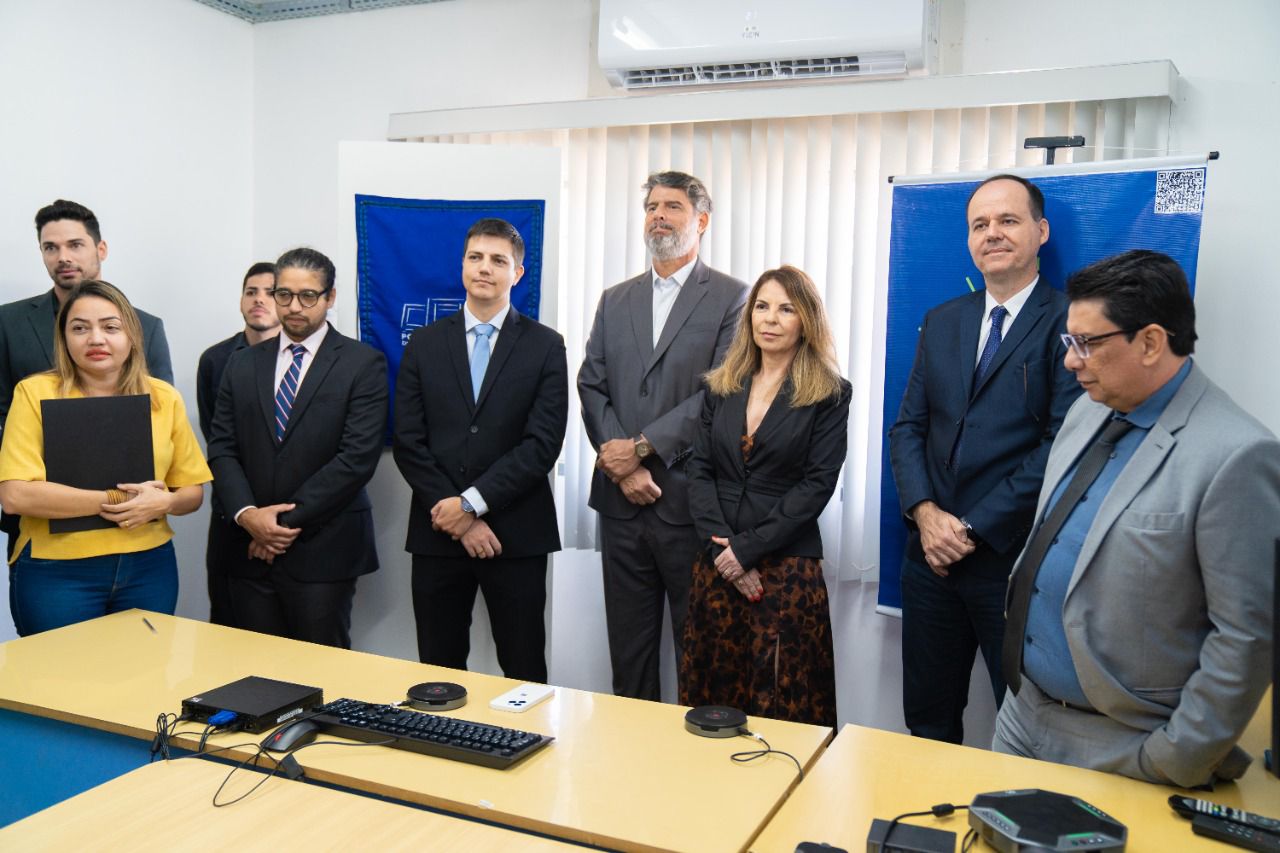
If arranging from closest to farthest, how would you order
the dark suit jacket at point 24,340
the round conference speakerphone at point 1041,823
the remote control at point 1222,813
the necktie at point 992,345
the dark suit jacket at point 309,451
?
the round conference speakerphone at point 1041,823 → the remote control at point 1222,813 → the necktie at point 992,345 → the dark suit jacket at point 309,451 → the dark suit jacket at point 24,340

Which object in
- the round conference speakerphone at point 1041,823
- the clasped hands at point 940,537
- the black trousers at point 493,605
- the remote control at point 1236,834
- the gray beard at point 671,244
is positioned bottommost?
the black trousers at point 493,605

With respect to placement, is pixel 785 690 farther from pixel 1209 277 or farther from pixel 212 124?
pixel 212 124

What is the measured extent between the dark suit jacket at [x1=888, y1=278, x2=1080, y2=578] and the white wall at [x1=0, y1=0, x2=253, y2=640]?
356cm

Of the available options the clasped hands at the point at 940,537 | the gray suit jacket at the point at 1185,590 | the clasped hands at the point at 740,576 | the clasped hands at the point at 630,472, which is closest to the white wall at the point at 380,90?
the clasped hands at the point at 630,472

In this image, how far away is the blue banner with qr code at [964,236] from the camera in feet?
10.1

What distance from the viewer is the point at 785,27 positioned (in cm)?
388

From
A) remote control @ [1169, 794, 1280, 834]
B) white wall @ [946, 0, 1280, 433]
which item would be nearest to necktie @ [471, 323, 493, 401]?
white wall @ [946, 0, 1280, 433]

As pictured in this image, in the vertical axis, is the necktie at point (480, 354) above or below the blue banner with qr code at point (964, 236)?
below

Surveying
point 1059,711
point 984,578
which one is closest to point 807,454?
point 984,578

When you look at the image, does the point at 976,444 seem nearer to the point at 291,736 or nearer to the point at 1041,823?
the point at 1041,823

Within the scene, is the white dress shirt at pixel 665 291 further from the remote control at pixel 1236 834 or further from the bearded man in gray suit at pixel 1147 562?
the remote control at pixel 1236 834

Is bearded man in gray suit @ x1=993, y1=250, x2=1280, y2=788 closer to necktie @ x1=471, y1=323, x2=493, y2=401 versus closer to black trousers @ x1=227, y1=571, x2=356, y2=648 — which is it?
necktie @ x1=471, y1=323, x2=493, y2=401

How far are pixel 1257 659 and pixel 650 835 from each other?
1.09 metres

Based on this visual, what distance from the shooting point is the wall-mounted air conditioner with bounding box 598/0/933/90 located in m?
3.74
